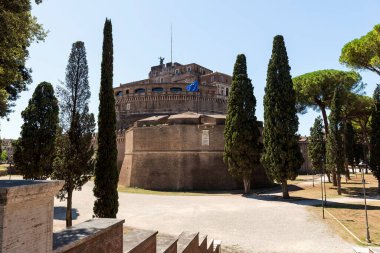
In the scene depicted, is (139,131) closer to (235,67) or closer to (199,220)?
(235,67)

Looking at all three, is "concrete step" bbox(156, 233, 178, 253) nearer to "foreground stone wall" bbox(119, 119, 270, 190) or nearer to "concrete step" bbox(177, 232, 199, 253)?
"concrete step" bbox(177, 232, 199, 253)

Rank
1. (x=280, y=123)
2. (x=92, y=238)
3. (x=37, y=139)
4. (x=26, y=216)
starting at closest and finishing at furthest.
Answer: (x=26, y=216) < (x=92, y=238) < (x=37, y=139) < (x=280, y=123)

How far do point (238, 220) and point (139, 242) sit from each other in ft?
38.2

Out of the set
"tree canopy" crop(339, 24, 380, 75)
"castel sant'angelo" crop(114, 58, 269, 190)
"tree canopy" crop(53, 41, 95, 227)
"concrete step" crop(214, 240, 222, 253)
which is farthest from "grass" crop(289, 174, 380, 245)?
"tree canopy" crop(53, 41, 95, 227)

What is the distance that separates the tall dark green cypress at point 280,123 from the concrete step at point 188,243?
16420 mm

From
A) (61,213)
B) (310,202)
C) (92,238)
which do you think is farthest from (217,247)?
(310,202)

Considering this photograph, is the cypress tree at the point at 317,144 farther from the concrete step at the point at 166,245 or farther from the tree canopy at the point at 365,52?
the concrete step at the point at 166,245

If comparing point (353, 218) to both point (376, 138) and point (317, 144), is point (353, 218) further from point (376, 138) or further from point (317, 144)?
point (317, 144)

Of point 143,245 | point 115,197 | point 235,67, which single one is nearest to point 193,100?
point 235,67

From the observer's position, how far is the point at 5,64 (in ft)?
33.8

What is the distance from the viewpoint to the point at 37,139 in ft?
66.5

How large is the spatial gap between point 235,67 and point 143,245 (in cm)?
2495

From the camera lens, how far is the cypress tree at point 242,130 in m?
27.2

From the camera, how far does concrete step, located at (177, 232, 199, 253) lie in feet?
27.8
